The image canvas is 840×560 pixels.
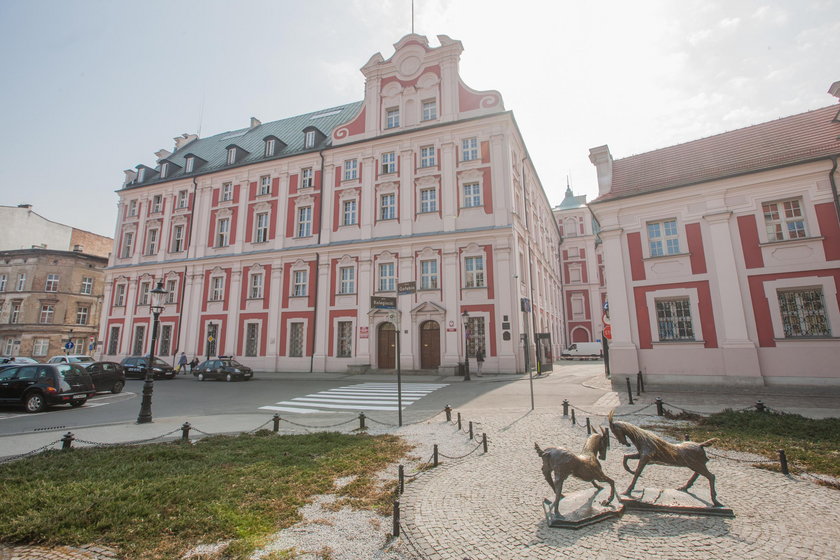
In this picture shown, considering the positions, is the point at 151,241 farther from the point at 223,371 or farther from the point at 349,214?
the point at 349,214

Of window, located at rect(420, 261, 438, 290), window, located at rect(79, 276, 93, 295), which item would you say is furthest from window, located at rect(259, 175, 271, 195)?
window, located at rect(79, 276, 93, 295)

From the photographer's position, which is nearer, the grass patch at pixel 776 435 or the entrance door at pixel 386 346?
the grass patch at pixel 776 435

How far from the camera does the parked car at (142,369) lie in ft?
82.0

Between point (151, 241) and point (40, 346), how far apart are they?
65.2ft

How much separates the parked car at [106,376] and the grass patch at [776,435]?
21268 mm

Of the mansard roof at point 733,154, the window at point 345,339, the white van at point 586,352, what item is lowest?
the white van at point 586,352

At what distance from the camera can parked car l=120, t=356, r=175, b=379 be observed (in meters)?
25.0

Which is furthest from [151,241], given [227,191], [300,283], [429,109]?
[429,109]

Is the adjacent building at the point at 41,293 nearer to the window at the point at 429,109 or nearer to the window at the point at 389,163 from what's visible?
the window at the point at 389,163

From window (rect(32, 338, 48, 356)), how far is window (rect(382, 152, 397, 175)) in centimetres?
4202

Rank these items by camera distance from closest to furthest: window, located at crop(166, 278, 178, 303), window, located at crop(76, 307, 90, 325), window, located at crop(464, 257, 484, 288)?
window, located at crop(464, 257, 484, 288)
window, located at crop(166, 278, 178, 303)
window, located at crop(76, 307, 90, 325)

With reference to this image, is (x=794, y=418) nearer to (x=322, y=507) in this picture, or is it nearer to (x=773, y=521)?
(x=773, y=521)

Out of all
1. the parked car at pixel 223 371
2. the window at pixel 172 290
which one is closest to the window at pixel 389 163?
the parked car at pixel 223 371

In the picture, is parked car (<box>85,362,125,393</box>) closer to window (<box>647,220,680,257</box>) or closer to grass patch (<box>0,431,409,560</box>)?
grass patch (<box>0,431,409,560</box>)
